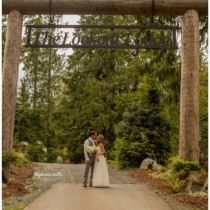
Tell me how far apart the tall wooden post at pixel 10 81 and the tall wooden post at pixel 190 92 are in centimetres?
326

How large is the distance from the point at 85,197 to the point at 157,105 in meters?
7.29

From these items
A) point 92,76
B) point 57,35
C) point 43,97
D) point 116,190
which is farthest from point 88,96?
point 57,35

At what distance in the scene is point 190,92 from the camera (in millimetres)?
5934

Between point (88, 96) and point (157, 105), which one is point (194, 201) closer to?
point (157, 105)

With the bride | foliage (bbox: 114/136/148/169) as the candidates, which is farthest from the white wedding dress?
foliage (bbox: 114/136/148/169)

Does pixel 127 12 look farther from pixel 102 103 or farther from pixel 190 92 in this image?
pixel 102 103

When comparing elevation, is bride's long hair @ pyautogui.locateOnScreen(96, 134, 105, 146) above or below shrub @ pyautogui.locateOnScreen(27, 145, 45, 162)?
above

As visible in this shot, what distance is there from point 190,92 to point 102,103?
41.7 ft

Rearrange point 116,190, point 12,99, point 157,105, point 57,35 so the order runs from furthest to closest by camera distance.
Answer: point 157,105 < point 116,190 < point 12,99 < point 57,35

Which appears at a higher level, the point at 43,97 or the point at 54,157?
the point at 43,97

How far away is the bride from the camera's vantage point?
750cm

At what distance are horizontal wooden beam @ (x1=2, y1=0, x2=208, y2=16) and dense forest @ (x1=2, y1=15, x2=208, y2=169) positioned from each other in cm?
415

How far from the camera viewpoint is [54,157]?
20.1m

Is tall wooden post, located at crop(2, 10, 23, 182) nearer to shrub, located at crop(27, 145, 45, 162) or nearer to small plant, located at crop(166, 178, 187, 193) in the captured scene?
small plant, located at crop(166, 178, 187, 193)
